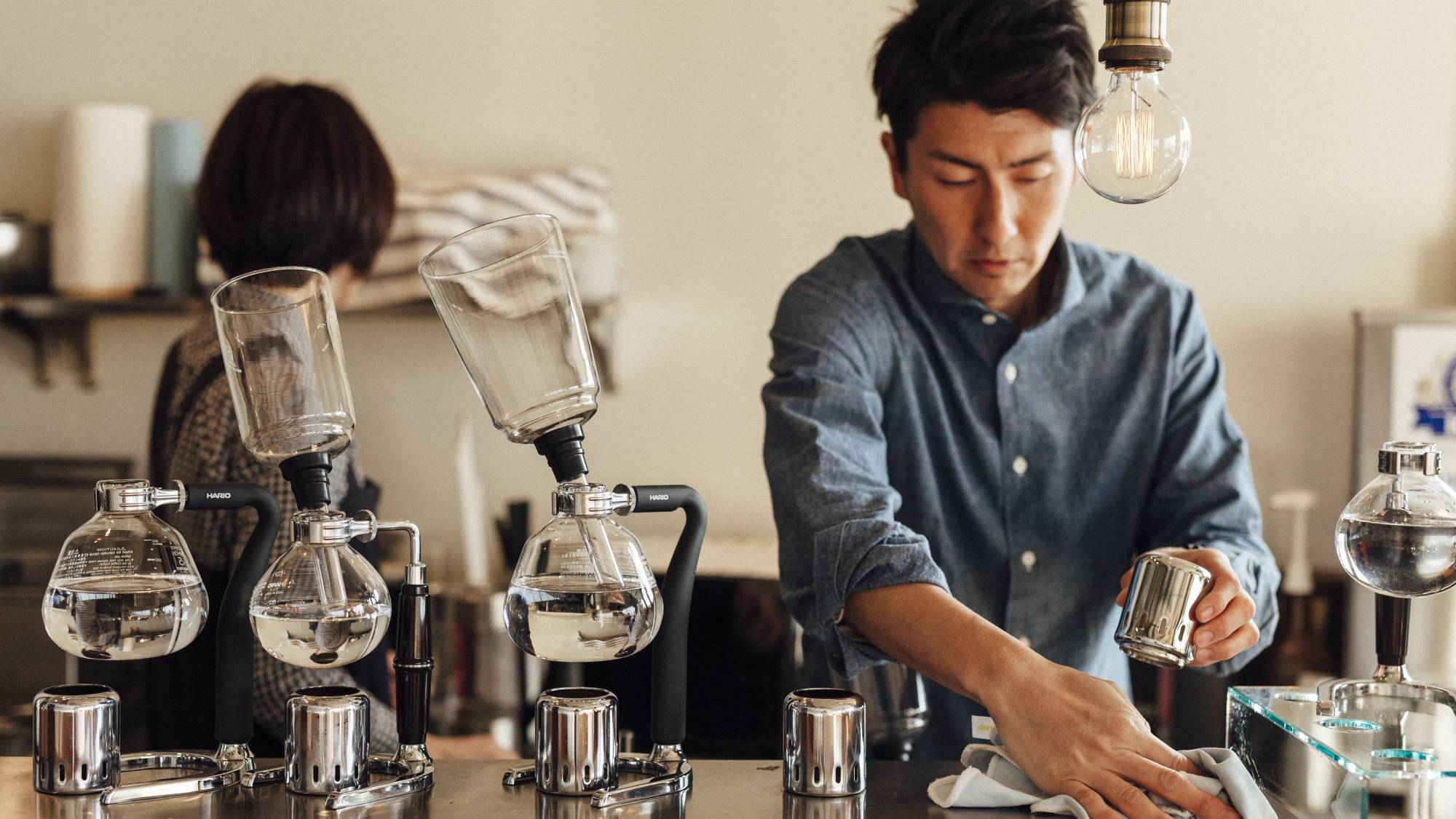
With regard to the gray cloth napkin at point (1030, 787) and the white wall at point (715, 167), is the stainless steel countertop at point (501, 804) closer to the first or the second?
the gray cloth napkin at point (1030, 787)

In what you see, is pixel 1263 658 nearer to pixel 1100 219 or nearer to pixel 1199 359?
pixel 1100 219

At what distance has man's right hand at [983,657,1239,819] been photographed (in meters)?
1.05

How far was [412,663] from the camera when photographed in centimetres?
118

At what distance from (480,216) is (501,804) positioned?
2068 millimetres

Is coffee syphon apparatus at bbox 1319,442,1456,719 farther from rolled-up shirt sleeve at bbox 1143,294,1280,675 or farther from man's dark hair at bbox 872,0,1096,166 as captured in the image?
man's dark hair at bbox 872,0,1096,166

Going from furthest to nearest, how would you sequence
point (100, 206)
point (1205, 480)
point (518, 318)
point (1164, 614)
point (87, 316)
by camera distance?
1. point (87, 316)
2. point (100, 206)
3. point (1205, 480)
4. point (1164, 614)
5. point (518, 318)

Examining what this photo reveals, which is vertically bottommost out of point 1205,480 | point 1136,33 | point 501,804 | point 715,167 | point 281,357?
point 501,804

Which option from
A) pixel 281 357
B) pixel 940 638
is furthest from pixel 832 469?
pixel 281 357

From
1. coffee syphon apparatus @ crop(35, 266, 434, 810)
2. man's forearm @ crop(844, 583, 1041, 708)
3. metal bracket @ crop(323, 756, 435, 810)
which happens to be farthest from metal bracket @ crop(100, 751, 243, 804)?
man's forearm @ crop(844, 583, 1041, 708)

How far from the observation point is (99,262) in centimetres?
295

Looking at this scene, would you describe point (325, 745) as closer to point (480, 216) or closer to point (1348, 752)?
point (1348, 752)

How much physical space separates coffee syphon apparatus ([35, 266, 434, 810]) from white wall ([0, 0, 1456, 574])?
6.46 feet

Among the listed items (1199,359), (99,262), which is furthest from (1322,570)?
(99,262)

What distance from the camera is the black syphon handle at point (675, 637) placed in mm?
1181
